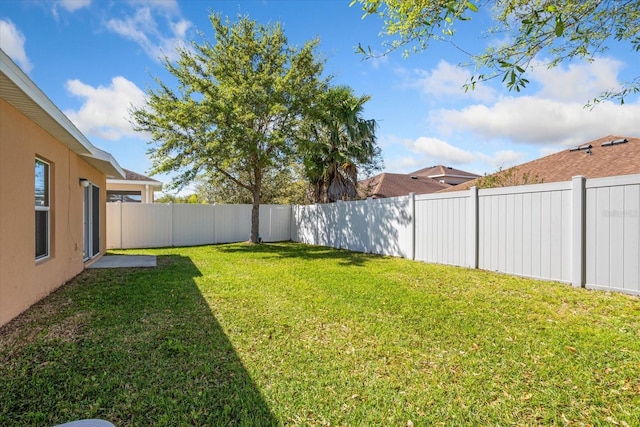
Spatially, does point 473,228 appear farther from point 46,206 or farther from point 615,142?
point 615,142

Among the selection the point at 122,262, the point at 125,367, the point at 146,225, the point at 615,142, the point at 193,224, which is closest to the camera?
the point at 125,367

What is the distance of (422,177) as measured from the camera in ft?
88.5

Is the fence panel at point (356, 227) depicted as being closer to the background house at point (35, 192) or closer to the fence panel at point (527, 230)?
the fence panel at point (527, 230)

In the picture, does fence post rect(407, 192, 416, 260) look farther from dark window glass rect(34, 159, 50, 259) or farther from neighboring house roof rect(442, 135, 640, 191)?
dark window glass rect(34, 159, 50, 259)

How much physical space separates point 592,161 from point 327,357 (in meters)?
13.4

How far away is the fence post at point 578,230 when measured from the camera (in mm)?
5445

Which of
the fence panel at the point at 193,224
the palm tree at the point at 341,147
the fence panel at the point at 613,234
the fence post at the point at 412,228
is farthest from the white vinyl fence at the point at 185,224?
the fence panel at the point at 613,234

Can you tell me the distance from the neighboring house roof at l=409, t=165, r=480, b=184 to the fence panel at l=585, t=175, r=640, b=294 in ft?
76.0

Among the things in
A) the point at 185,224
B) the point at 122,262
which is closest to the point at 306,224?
the point at 185,224

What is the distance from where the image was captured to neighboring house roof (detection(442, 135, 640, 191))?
10.7 meters

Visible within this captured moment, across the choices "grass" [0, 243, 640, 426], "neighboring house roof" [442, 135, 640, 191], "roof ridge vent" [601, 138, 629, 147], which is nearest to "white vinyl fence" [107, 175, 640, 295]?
"grass" [0, 243, 640, 426]

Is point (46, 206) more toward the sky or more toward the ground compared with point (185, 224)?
more toward the sky

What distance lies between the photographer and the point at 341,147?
15180 millimetres

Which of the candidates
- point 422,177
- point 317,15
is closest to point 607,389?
point 317,15
